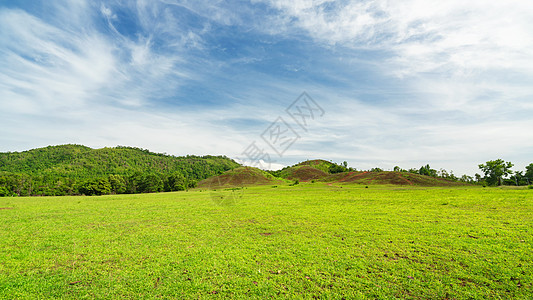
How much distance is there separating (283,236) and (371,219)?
714 cm

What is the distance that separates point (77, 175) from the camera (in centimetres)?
14250

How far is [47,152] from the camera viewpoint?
609ft

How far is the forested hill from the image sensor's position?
82.3 meters

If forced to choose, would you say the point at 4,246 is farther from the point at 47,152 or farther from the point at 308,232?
the point at 47,152

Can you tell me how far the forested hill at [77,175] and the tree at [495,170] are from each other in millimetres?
104368

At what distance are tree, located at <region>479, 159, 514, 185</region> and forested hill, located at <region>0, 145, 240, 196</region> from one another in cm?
10437

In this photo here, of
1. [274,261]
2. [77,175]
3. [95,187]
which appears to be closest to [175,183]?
[95,187]

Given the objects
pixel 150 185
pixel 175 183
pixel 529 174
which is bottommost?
pixel 150 185

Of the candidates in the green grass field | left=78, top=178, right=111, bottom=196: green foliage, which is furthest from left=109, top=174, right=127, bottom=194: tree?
the green grass field

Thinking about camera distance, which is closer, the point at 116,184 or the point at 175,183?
the point at 116,184

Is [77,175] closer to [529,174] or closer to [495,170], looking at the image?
[495,170]

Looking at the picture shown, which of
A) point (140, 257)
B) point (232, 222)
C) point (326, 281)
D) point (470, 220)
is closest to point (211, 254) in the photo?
point (140, 257)

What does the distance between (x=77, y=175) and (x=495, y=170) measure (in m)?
201

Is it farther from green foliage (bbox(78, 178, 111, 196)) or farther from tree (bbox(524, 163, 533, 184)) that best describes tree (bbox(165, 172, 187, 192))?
tree (bbox(524, 163, 533, 184))
